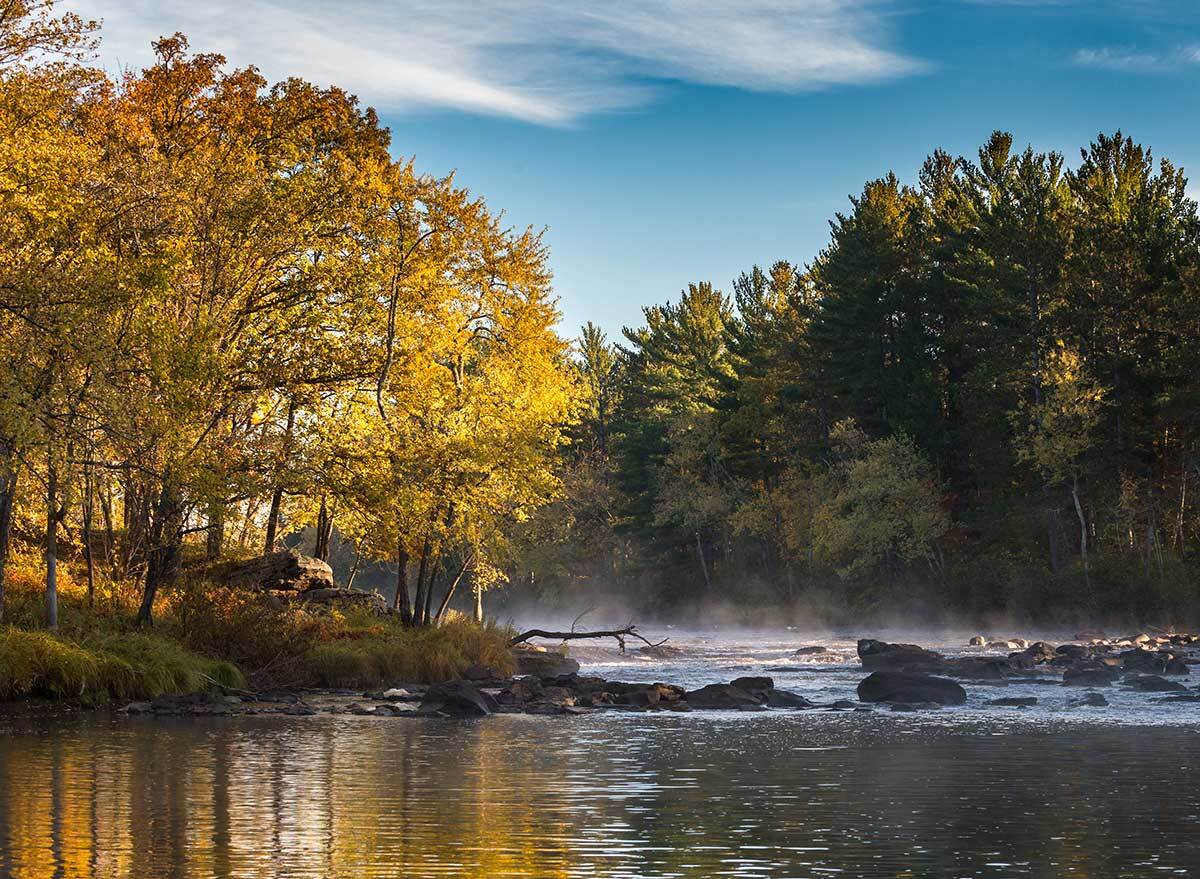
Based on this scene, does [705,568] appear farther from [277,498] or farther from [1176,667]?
[277,498]

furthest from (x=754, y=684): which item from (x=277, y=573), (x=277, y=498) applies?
(x=277, y=573)

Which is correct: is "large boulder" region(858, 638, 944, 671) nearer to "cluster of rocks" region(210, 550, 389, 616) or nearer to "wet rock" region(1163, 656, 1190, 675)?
"wet rock" region(1163, 656, 1190, 675)

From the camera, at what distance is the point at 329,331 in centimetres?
3531

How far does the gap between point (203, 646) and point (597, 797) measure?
698 inches

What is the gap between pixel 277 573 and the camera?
3738 cm

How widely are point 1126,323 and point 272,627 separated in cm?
4370

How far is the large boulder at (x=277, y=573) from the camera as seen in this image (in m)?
37.0

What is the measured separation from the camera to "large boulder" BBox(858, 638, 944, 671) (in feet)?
129

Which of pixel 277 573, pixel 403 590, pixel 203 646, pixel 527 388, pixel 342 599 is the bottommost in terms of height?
pixel 203 646

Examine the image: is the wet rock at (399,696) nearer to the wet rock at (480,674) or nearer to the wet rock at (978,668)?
the wet rock at (480,674)

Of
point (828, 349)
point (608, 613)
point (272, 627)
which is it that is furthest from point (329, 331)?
point (608, 613)

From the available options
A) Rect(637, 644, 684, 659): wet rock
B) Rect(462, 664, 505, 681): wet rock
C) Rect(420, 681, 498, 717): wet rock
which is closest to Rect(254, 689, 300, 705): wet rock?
Rect(420, 681, 498, 717): wet rock

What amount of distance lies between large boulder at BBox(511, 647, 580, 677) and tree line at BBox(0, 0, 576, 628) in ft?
9.88

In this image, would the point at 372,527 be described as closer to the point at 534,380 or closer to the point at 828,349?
the point at 534,380
